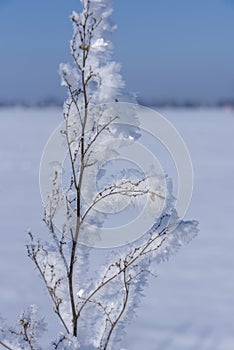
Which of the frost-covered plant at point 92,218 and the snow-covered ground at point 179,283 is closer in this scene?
the frost-covered plant at point 92,218

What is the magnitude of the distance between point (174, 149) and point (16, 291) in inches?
116

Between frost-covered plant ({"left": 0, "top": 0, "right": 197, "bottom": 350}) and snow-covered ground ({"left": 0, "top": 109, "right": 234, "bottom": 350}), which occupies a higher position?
snow-covered ground ({"left": 0, "top": 109, "right": 234, "bottom": 350})

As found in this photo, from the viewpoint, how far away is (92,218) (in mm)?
1874

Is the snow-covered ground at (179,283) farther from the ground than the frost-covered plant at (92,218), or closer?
farther from the ground

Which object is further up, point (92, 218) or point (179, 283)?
point (179, 283)

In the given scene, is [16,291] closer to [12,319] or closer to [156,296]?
[12,319]

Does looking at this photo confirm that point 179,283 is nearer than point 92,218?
No

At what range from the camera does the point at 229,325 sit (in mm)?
3863

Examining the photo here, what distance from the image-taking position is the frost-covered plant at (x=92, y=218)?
1.76 m

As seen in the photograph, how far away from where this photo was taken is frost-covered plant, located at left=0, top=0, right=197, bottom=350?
1765 millimetres

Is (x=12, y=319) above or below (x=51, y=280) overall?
above

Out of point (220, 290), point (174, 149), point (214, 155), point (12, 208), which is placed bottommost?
point (174, 149)

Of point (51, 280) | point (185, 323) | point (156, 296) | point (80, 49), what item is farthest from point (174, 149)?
point (156, 296)

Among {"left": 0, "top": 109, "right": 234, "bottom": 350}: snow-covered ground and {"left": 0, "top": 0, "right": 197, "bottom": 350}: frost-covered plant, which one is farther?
{"left": 0, "top": 109, "right": 234, "bottom": 350}: snow-covered ground
